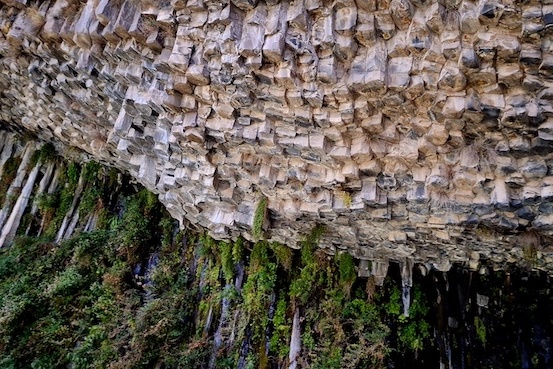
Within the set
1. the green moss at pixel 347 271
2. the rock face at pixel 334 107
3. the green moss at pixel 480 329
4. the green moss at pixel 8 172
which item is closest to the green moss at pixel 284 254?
the rock face at pixel 334 107

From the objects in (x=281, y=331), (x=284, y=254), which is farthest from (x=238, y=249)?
(x=281, y=331)

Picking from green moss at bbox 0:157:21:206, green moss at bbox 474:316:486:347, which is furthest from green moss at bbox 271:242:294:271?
green moss at bbox 0:157:21:206

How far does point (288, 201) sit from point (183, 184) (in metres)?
1.30

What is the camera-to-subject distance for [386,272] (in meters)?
5.44

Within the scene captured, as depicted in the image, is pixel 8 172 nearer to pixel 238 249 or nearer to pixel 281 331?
pixel 238 249

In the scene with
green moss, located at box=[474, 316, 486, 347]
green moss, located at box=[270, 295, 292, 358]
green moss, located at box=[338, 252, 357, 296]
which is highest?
green moss, located at box=[338, 252, 357, 296]

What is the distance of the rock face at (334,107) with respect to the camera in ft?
9.87

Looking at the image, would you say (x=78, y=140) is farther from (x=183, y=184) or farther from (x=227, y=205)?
(x=227, y=205)

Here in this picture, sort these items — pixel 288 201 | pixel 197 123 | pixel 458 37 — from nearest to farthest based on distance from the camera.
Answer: pixel 458 37 < pixel 197 123 < pixel 288 201

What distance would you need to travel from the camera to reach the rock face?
3.01 meters

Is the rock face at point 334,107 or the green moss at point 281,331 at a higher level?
the rock face at point 334,107

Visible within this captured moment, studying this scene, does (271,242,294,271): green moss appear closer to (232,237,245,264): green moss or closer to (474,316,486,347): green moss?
(232,237,245,264): green moss

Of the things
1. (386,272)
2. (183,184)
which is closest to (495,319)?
(386,272)

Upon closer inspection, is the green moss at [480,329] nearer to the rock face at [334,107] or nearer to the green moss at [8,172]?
the rock face at [334,107]
